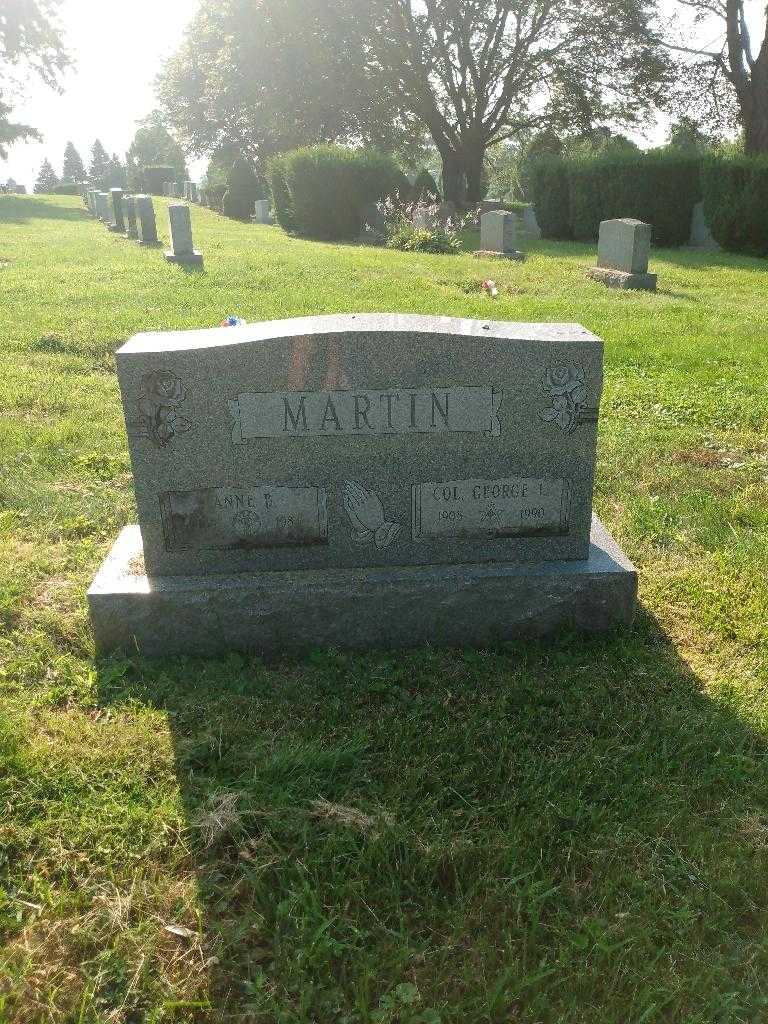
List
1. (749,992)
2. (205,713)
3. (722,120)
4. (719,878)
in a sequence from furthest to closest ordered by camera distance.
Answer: (722,120)
(205,713)
(719,878)
(749,992)

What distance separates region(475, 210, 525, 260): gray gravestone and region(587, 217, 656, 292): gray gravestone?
322 centimetres

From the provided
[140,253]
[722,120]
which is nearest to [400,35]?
[722,120]

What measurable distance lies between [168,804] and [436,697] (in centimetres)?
100

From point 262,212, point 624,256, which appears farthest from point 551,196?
point 624,256

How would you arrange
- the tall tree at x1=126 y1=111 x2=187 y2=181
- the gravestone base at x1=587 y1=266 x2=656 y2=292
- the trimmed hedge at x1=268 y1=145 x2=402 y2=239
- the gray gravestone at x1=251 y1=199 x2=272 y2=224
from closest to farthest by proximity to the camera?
the gravestone base at x1=587 y1=266 x2=656 y2=292, the trimmed hedge at x1=268 y1=145 x2=402 y2=239, the gray gravestone at x1=251 y1=199 x2=272 y2=224, the tall tree at x1=126 y1=111 x2=187 y2=181

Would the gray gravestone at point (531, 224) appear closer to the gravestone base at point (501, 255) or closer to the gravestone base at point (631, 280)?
the gravestone base at point (501, 255)

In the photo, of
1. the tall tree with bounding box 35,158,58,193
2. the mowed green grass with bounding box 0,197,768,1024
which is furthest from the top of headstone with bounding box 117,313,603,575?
the tall tree with bounding box 35,158,58,193

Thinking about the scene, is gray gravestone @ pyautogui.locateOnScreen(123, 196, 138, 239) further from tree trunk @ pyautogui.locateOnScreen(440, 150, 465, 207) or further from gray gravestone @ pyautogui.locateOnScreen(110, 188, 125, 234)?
tree trunk @ pyautogui.locateOnScreen(440, 150, 465, 207)

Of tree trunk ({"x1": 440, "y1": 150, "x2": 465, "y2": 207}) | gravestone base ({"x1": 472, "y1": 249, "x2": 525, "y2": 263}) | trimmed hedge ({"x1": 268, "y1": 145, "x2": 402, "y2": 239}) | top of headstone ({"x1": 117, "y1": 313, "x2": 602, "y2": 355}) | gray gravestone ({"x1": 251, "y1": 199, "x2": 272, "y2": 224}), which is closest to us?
top of headstone ({"x1": 117, "y1": 313, "x2": 602, "y2": 355})

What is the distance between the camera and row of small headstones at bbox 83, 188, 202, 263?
46.4 feet

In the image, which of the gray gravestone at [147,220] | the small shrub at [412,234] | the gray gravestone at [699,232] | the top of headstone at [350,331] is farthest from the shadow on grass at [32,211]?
the top of headstone at [350,331]

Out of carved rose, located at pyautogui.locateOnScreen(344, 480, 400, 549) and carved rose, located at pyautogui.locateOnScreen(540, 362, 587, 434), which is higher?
carved rose, located at pyautogui.locateOnScreen(540, 362, 587, 434)

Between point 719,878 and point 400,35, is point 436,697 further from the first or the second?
point 400,35

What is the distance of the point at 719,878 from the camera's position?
7.31 ft
